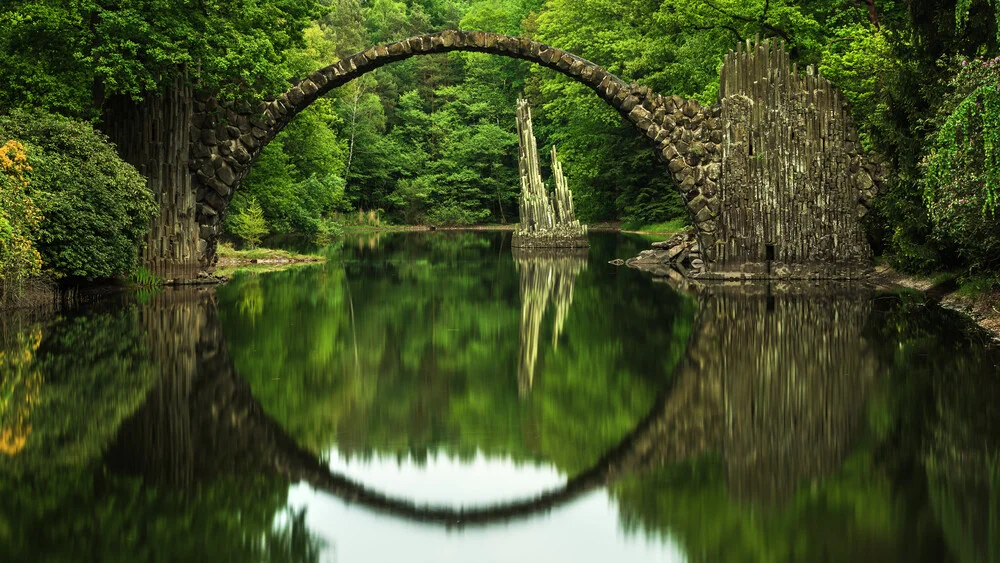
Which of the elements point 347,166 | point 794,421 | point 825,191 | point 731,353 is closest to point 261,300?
point 731,353

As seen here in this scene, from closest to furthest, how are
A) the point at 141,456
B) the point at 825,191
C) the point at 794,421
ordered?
1. the point at 141,456
2. the point at 794,421
3. the point at 825,191

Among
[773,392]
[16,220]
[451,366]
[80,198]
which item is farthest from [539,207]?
[773,392]

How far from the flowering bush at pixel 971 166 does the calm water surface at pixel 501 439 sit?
4.27 feet

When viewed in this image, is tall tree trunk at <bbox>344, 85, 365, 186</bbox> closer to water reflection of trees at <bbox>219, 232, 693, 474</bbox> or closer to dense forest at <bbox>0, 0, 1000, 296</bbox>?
dense forest at <bbox>0, 0, 1000, 296</bbox>

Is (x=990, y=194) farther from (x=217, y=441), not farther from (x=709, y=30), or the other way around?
(x=709, y=30)

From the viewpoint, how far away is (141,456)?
7.02 meters

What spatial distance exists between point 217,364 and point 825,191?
559 inches

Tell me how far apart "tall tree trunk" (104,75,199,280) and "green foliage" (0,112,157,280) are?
169cm

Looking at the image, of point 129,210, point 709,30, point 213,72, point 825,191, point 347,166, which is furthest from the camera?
point 347,166

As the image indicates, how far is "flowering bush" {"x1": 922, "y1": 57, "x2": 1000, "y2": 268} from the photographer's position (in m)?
11.6

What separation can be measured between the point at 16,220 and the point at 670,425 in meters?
10.8

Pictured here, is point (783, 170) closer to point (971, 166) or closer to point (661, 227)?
point (971, 166)

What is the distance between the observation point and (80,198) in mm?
17141

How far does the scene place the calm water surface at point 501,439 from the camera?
537 cm
